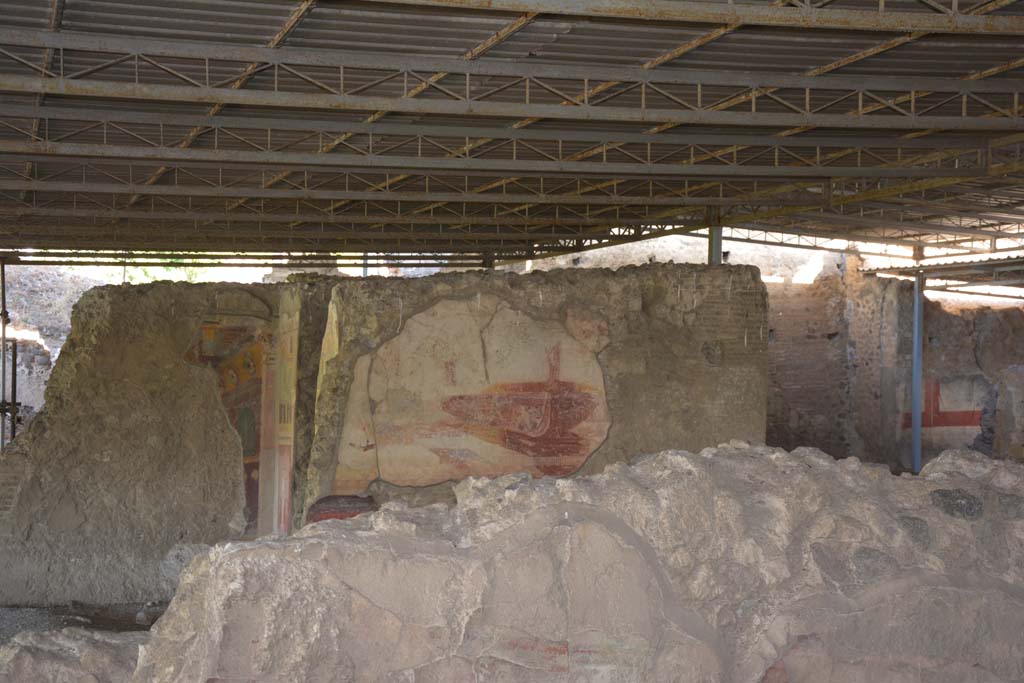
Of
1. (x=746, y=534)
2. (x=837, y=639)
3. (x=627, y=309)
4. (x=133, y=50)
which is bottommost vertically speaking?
(x=837, y=639)

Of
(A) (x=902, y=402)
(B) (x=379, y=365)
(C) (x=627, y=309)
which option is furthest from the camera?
(A) (x=902, y=402)

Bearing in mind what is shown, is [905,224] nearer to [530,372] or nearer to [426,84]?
[530,372]

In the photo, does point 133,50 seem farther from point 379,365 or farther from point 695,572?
point 695,572

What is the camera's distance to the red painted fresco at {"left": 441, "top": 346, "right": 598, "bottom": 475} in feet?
24.3

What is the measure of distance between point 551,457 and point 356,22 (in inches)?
119

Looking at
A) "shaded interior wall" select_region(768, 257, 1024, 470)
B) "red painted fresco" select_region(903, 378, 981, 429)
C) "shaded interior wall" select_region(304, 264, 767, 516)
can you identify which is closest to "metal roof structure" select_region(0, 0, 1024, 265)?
"shaded interior wall" select_region(304, 264, 767, 516)

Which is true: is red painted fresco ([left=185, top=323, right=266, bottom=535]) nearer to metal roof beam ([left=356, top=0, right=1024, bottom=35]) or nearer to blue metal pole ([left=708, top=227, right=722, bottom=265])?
metal roof beam ([left=356, top=0, right=1024, bottom=35])

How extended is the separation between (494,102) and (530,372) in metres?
1.80

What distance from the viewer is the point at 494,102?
24.6 ft

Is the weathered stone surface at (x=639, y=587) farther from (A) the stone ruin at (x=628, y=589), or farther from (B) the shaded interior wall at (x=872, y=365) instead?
(B) the shaded interior wall at (x=872, y=365)

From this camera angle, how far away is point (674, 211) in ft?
47.5

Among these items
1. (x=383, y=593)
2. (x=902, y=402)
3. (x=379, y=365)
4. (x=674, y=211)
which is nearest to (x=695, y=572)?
(x=383, y=593)

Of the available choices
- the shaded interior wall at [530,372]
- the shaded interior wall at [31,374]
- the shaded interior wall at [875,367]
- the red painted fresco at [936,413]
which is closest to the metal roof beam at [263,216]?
the shaded interior wall at [875,367]

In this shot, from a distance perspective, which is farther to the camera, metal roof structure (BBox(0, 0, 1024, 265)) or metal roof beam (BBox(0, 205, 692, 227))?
metal roof beam (BBox(0, 205, 692, 227))
